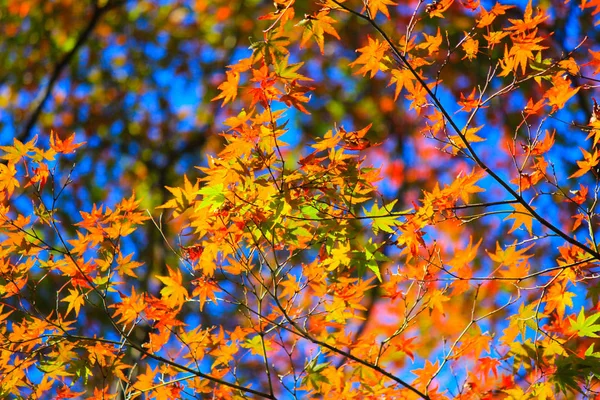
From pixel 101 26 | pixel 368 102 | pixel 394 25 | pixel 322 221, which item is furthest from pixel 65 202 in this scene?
pixel 322 221

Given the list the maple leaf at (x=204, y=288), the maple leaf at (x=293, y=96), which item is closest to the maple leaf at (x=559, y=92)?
the maple leaf at (x=293, y=96)

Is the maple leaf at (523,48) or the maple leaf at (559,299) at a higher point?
the maple leaf at (523,48)

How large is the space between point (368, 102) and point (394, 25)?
1002 millimetres

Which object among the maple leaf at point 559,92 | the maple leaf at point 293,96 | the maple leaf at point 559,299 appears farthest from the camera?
the maple leaf at point 559,299

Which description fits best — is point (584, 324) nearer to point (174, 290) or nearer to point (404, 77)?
point (404, 77)

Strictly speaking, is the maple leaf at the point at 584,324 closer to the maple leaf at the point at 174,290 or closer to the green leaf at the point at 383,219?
the green leaf at the point at 383,219

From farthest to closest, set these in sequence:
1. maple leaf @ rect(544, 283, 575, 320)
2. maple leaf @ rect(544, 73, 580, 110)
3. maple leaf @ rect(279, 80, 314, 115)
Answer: maple leaf @ rect(544, 283, 575, 320) → maple leaf @ rect(544, 73, 580, 110) → maple leaf @ rect(279, 80, 314, 115)

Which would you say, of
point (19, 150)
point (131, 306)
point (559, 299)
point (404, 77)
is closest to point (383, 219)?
point (404, 77)

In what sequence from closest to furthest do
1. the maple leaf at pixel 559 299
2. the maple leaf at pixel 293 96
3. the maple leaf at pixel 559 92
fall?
the maple leaf at pixel 293 96 < the maple leaf at pixel 559 92 < the maple leaf at pixel 559 299

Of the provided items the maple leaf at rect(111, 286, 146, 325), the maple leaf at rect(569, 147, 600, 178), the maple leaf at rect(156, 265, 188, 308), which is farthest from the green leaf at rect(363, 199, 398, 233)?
the maple leaf at rect(111, 286, 146, 325)

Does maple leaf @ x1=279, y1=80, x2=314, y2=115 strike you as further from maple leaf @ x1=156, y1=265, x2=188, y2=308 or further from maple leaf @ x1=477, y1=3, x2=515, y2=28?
maple leaf @ x1=156, y1=265, x2=188, y2=308

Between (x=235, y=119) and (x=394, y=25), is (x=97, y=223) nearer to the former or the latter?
(x=235, y=119)

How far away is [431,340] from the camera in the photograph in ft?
21.9

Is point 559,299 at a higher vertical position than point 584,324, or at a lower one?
higher
